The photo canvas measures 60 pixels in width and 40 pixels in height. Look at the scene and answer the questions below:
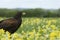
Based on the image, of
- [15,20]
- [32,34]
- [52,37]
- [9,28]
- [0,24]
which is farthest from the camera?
[15,20]

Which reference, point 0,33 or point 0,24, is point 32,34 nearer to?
point 0,33

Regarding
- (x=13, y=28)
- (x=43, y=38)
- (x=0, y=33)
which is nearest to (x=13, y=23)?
(x=13, y=28)

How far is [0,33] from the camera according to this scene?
4.29 meters

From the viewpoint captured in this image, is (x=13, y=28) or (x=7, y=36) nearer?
(x=7, y=36)

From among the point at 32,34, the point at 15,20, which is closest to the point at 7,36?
the point at 32,34

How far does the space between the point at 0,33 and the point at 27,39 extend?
541 mm

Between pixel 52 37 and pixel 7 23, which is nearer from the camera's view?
pixel 52 37

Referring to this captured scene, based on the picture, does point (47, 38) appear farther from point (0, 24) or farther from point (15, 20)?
point (15, 20)

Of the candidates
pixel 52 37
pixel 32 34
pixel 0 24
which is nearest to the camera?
pixel 52 37

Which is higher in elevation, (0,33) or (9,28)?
(0,33)

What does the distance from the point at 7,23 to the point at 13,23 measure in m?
0.36

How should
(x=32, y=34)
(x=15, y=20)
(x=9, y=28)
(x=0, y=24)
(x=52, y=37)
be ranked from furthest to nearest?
(x=15, y=20)
(x=9, y=28)
(x=0, y=24)
(x=32, y=34)
(x=52, y=37)

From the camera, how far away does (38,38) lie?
156 inches

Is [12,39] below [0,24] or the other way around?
the other way around
